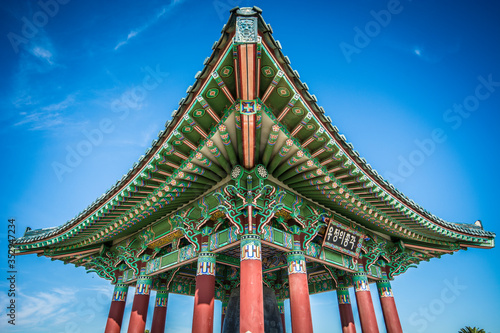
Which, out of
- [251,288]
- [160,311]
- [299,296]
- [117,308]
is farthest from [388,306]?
[117,308]

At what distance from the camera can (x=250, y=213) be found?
8320mm

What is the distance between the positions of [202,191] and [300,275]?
163 inches

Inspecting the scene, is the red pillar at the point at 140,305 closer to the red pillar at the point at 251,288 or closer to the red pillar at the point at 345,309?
the red pillar at the point at 251,288

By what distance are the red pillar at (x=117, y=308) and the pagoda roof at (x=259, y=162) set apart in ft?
7.62

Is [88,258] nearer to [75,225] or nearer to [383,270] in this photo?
[75,225]

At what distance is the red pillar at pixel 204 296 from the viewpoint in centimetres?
831

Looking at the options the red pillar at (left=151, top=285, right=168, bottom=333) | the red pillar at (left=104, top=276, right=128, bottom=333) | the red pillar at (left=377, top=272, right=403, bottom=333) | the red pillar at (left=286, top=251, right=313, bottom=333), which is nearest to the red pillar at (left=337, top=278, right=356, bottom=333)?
the red pillar at (left=377, top=272, right=403, bottom=333)

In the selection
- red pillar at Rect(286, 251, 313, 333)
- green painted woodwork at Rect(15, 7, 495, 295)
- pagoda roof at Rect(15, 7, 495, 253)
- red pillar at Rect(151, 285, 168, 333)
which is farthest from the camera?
red pillar at Rect(151, 285, 168, 333)

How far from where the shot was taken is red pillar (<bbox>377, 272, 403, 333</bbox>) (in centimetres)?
1185

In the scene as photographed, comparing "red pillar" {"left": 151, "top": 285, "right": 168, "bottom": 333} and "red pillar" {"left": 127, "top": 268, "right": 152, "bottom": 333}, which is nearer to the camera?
"red pillar" {"left": 127, "top": 268, "right": 152, "bottom": 333}

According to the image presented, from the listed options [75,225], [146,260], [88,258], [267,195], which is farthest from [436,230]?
[88,258]

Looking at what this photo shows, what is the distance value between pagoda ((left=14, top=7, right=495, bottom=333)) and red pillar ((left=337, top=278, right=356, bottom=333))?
5 centimetres

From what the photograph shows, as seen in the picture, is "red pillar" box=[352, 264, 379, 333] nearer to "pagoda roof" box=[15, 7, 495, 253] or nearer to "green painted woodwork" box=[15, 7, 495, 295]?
"green painted woodwork" box=[15, 7, 495, 295]

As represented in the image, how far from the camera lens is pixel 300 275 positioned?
8930mm
